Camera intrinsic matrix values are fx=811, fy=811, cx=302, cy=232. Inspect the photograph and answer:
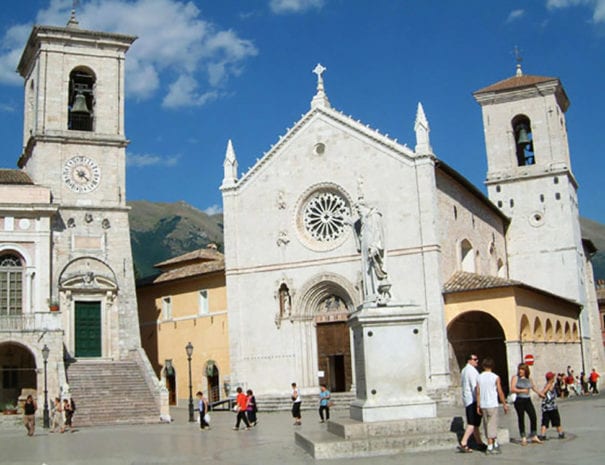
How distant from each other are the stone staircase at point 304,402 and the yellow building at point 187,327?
367 cm

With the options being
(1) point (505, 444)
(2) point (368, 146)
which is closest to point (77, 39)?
(2) point (368, 146)

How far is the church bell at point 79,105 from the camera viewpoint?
38000 millimetres

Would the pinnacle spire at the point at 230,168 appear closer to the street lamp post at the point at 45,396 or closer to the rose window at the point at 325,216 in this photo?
the rose window at the point at 325,216

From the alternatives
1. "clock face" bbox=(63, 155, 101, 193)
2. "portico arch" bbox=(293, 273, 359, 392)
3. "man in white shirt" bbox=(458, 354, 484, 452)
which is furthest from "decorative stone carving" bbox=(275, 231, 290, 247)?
"man in white shirt" bbox=(458, 354, 484, 452)

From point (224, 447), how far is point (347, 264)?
17453 millimetres

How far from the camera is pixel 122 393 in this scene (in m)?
33.6

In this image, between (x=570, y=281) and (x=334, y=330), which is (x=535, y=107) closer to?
(x=570, y=281)

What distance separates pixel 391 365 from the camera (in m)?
16.1

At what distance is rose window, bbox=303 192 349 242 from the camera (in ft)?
120

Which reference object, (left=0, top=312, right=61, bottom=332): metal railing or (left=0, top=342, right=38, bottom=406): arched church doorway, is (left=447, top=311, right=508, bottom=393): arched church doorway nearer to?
(left=0, top=312, right=61, bottom=332): metal railing

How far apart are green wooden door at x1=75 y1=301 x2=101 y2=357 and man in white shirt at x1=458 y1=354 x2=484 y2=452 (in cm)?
2520

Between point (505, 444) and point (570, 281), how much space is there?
29.9 meters

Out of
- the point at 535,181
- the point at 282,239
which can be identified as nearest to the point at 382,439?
the point at 282,239

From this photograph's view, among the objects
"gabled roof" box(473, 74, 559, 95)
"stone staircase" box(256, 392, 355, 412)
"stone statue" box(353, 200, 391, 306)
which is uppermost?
"gabled roof" box(473, 74, 559, 95)
